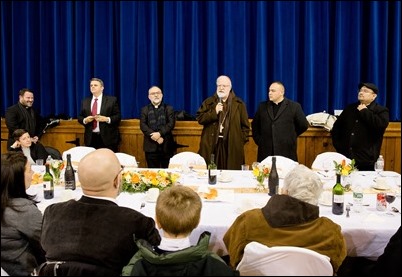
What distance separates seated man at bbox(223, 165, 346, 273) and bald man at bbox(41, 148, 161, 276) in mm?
431

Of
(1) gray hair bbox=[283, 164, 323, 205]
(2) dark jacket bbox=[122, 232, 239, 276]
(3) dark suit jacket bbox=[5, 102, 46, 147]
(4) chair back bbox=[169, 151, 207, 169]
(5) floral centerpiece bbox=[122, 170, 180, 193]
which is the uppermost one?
(3) dark suit jacket bbox=[5, 102, 46, 147]

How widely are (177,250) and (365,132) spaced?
3282 mm

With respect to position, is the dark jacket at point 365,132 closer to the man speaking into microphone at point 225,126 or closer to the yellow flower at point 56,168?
the man speaking into microphone at point 225,126

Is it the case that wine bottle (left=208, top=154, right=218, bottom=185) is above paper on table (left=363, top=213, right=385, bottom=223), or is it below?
above

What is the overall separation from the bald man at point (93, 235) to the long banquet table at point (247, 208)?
0.71 metres

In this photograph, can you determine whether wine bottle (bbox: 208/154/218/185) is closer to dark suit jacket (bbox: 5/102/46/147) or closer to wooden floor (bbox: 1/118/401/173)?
wooden floor (bbox: 1/118/401/173)

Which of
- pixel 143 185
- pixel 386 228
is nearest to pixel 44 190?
pixel 143 185

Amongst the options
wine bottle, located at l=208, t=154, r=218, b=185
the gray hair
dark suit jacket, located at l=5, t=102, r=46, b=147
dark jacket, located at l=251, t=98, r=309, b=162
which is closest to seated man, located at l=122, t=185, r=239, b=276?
the gray hair

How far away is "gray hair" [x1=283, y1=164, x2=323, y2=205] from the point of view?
2422 mm

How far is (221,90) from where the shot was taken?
16.3 feet

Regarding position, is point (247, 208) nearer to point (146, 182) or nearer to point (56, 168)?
point (146, 182)

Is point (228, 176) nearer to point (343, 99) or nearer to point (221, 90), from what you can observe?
point (221, 90)

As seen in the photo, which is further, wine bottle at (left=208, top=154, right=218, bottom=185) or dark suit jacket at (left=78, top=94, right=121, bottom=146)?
dark suit jacket at (left=78, top=94, right=121, bottom=146)

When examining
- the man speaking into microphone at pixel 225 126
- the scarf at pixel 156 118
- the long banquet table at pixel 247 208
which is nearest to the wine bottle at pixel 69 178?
the long banquet table at pixel 247 208
